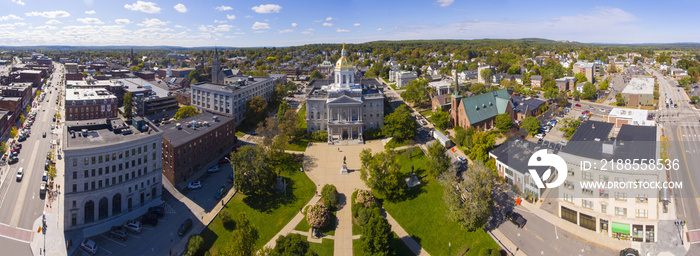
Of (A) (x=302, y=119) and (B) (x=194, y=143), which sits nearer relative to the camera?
(B) (x=194, y=143)

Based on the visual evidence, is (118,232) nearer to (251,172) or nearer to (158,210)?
(158,210)

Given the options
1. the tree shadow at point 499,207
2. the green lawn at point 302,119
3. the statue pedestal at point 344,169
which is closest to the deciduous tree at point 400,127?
the statue pedestal at point 344,169

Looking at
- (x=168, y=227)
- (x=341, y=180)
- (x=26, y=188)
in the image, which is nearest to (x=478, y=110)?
(x=341, y=180)

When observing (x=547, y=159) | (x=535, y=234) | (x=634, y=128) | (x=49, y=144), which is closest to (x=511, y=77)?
(x=634, y=128)

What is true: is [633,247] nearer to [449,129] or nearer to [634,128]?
[634,128]

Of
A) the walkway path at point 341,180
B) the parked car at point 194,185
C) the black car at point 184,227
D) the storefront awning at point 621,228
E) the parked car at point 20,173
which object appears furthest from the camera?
the parked car at point 20,173

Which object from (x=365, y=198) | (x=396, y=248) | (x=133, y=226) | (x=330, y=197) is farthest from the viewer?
(x=330, y=197)

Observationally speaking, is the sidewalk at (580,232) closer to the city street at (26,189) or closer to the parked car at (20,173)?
the city street at (26,189)
